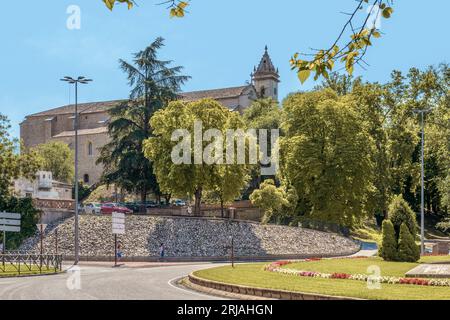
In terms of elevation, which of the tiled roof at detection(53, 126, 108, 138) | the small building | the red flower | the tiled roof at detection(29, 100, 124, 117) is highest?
the tiled roof at detection(29, 100, 124, 117)

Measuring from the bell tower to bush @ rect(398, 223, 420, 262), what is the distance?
9970 cm

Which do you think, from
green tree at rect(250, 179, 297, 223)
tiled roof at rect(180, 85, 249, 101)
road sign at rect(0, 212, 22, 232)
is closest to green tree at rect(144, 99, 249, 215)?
green tree at rect(250, 179, 297, 223)

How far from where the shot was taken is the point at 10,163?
63.7 meters

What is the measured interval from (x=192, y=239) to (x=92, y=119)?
246 feet

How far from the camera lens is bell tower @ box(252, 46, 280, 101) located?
5399 inches

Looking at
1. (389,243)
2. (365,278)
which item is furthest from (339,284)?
(389,243)

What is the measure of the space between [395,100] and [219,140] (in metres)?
27.1

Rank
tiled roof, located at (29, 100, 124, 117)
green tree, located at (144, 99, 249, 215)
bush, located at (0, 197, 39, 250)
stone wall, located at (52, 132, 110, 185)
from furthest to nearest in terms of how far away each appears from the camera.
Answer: tiled roof, located at (29, 100, 124, 117)
stone wall, located at (52, 132, 110, 185)
green tree, located at (144, 99, 249, 215)
bush, located at (0, 197, 39, 250)

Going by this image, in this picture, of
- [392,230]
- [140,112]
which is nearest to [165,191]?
[140,112]

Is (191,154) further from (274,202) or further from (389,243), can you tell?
(389,243)

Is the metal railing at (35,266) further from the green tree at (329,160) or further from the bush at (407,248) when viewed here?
the green tree at (329,160)

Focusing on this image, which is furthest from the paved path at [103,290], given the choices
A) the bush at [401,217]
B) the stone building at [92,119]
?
the stone building at [92,119]

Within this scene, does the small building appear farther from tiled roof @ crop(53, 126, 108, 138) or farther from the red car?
tiled roof @ crop(53, 126, 108, 138)

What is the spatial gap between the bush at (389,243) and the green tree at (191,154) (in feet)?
97.3
